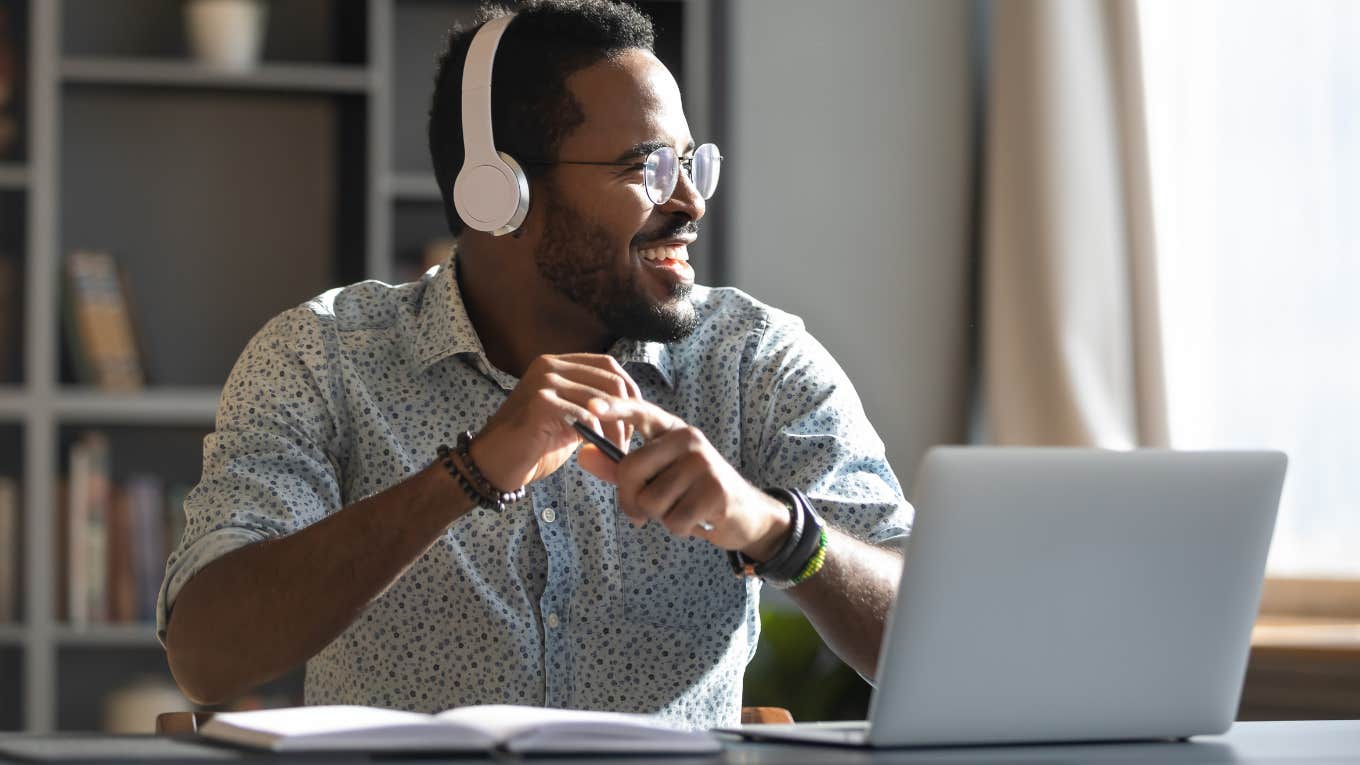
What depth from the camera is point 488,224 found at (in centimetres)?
173

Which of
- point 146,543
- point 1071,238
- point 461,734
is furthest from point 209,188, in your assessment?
point 461,734

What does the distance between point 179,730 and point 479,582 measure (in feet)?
1.35

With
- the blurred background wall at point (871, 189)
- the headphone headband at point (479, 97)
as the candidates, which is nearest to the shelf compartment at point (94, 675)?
the blurred background wall at point (871, 189)

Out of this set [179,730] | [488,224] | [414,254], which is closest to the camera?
[179,730]

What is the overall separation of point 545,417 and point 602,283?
1.53 feet

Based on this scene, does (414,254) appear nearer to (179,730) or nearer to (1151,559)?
(179,730)

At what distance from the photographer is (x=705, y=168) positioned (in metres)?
1.78

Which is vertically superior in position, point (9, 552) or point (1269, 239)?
point (1269, 239)

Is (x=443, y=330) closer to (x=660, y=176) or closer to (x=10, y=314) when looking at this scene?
(x=660, y=176)

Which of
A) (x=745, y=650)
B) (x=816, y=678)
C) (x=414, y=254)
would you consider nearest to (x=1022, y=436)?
(x=816, y=678)

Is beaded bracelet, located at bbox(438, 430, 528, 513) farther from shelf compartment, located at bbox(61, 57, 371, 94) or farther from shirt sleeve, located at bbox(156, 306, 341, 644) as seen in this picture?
shelf compartment, located at bbox(61, 57, 371, 94)

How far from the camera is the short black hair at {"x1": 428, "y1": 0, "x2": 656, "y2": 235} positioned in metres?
1.82

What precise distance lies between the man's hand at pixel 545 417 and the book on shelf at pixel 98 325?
175 centimetres

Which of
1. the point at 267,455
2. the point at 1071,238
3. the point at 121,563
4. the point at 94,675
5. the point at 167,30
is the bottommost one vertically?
the point at 94,675
